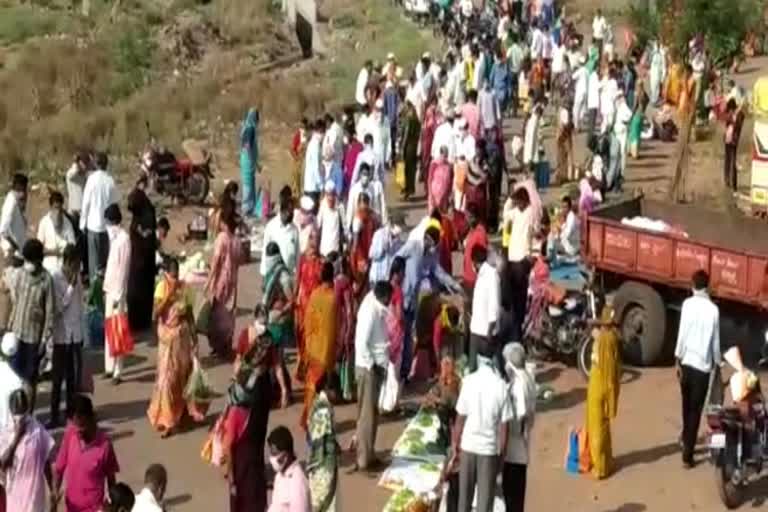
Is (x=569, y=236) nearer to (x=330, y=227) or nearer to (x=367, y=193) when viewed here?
(x=367, y=193)

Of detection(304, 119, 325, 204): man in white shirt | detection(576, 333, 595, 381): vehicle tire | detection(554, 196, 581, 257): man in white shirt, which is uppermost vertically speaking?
detection(304, 119, 325, 204): man in white shirt

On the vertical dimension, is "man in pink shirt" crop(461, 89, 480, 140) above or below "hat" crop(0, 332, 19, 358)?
above

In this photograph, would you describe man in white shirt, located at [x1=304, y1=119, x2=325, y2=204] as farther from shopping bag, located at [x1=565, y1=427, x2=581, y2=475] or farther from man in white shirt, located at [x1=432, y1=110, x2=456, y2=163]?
shopping bag, located at [x1=565, y1=427, x2=581, y2=475]

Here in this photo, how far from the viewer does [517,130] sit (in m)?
28.8

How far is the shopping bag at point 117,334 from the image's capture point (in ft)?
53.6

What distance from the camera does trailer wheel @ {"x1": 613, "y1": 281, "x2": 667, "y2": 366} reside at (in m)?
17.1

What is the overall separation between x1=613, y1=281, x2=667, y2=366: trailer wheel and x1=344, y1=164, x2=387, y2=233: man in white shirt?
2730 millimetres

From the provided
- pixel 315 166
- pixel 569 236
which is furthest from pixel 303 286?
pixel 315 166

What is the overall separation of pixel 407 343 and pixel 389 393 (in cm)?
106

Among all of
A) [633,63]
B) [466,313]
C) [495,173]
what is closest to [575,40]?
[633,63]

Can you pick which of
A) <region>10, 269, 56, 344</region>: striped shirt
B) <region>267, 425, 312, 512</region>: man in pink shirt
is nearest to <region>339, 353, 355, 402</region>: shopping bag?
<region>10, 269, 56, 344</region>: striped shirt

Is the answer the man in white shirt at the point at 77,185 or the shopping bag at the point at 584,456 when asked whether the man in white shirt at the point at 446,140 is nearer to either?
the man in white shirt at the point at 77,185

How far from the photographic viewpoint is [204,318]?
1706 cm

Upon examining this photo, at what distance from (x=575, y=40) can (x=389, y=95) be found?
9.16 metres
